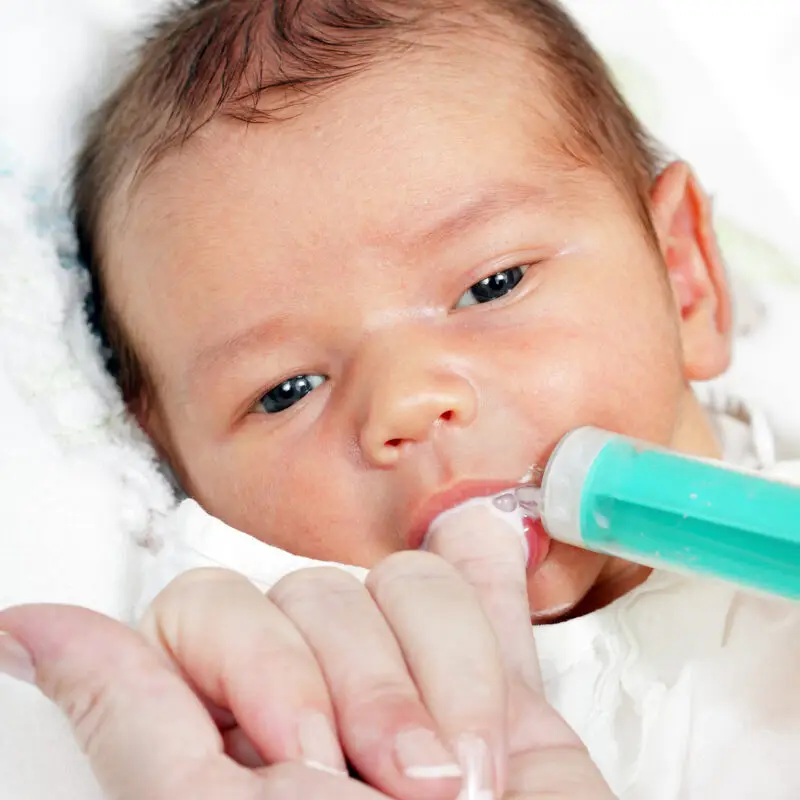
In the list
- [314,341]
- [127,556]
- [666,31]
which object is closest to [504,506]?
[314,341]

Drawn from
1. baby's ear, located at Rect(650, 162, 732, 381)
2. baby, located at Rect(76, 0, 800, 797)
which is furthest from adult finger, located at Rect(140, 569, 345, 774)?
baby's ear, located at Rect(650, 162, 732, 381)

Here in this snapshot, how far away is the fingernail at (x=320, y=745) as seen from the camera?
652 millimetres

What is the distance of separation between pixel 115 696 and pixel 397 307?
1.65ft

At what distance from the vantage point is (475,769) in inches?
25.5

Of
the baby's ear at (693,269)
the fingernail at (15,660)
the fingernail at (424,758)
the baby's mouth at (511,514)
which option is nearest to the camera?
the fingernail at (424,758)

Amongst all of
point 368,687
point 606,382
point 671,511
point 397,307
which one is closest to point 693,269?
point 606,382

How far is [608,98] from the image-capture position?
138 cm

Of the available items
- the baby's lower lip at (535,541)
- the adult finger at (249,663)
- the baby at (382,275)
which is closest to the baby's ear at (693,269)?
the baby at (382,275)

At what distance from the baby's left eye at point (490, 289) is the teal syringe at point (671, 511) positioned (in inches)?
7.8

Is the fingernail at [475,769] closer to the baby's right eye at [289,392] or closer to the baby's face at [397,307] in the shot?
the baby's face at [397,307]

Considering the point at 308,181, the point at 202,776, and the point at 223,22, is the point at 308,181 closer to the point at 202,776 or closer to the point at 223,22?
the point at 223,22

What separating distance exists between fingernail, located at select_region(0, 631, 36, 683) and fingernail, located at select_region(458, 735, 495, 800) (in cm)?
30

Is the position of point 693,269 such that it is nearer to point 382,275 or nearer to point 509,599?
point 382,275

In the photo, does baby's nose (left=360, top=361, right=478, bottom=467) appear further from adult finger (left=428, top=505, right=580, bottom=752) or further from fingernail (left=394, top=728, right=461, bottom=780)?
fingernail (left=394, top=728, right=461, bottom=780)
